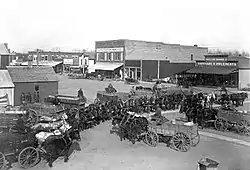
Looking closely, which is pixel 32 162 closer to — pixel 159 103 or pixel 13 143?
pixel 13 143

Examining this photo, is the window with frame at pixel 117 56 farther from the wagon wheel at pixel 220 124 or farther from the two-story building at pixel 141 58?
the wagon wheel at pixel 220 124

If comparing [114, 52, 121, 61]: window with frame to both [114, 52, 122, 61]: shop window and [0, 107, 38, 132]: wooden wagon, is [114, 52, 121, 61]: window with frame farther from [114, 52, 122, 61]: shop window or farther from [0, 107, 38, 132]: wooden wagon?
[0, 107, 38, 132]: wooden wagon

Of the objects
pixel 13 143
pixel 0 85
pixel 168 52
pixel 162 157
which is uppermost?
pixel 168 52

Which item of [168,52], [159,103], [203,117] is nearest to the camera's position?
[203,117]

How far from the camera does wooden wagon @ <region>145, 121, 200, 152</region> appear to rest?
30.2 ft

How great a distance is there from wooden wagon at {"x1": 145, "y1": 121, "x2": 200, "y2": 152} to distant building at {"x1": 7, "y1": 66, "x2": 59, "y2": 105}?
860 centimetres

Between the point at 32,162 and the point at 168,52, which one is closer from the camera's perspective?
the point at 32,162

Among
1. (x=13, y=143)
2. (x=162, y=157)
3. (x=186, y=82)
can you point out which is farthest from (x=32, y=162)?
(x=186, y=82)

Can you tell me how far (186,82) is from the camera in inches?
1275

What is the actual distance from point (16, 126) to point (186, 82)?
→ 1017 inches

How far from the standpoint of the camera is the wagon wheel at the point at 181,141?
9094mm

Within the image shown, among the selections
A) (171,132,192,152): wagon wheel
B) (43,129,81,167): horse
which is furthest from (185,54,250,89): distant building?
(43,129,81,167): horse

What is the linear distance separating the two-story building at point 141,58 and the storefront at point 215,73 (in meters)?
6.12

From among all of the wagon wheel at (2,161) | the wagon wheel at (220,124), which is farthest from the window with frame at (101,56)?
the wagon wheel at (2,161)
